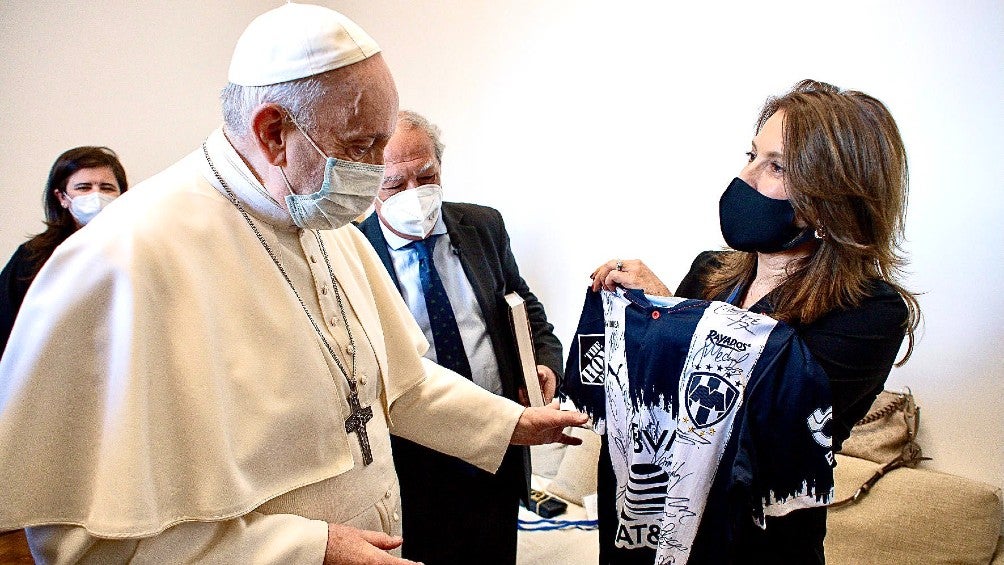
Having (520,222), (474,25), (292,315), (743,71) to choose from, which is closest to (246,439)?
(292,315)

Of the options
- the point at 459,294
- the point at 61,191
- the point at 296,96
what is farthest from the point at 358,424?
the point at 61,191

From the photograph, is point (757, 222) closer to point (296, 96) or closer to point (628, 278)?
point (628, 278)

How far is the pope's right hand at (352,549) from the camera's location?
3.88 ft

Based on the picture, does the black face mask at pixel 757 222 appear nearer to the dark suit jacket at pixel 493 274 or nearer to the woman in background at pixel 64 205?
the dark suit jacket at pixel 493 274

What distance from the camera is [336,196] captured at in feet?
4.21

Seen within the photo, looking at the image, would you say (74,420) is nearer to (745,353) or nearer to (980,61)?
(745,353)

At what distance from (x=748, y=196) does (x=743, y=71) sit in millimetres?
1325

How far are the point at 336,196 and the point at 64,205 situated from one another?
2.69 metres

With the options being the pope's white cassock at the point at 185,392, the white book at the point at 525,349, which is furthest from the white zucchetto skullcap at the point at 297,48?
the white book at the point at 525,349

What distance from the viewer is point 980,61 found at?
2.20 m

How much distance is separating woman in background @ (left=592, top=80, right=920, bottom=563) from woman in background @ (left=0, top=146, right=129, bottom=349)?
9.90 ft

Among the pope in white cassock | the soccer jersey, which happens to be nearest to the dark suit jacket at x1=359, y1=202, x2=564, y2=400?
the soccer jersey

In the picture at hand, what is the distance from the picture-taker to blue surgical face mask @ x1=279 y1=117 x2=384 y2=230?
1.26 m

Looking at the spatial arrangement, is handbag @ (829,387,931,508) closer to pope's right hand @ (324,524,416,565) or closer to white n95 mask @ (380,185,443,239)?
white n95 mask @ (380,185,443,239)
